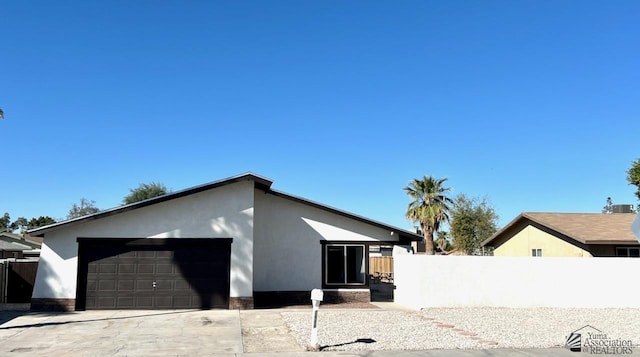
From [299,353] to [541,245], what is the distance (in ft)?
69.2

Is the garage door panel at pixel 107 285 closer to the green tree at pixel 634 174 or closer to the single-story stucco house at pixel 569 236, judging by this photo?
the single-story stucco house at pixel 569 236

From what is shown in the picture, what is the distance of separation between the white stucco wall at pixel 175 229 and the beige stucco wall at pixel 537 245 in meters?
16.3

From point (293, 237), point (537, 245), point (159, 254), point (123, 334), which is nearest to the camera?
point (123, 334)

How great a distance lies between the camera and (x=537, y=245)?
90.6ft

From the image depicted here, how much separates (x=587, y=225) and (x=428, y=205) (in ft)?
49.2

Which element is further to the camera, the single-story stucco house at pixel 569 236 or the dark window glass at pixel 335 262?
the single-story stucco house at pixel 569 236

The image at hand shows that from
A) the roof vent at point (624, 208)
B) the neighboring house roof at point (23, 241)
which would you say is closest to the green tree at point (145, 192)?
the neighboring house roof at point (23, 241)

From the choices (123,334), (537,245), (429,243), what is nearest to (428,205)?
(429,243)

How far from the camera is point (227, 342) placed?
11.2m

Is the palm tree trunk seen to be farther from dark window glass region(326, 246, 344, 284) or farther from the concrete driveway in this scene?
the concrete driveway

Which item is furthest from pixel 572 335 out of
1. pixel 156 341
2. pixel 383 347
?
pixel 156 341

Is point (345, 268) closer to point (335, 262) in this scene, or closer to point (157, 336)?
point (335, 262)

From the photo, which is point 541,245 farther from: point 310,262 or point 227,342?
point 227,342

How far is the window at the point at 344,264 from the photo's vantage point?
20.2 meters
